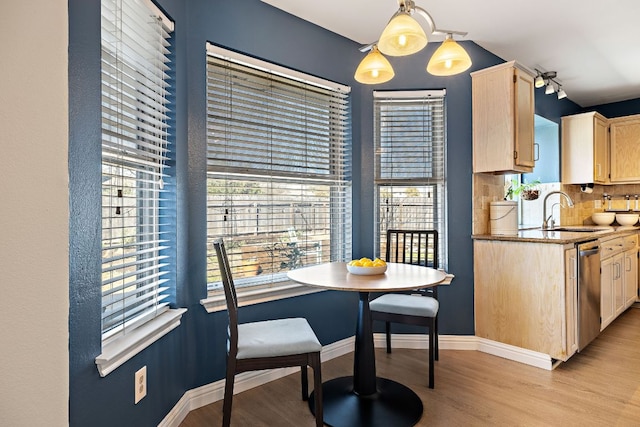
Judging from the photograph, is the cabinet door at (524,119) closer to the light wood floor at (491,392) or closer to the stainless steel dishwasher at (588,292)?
the stainless steel dishwasher at (588,292)

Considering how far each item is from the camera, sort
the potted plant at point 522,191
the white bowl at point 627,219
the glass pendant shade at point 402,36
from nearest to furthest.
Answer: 1. the glass pendant shade at point 402,36
2. the potted plant at point 522,191
3. the white bowl at point 627,219

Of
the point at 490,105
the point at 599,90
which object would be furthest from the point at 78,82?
the point at 599,90

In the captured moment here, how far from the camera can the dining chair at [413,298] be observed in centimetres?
240

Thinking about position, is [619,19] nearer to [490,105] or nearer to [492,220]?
[490,105]

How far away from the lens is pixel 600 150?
4.42 meters

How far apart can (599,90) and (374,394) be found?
439 cm

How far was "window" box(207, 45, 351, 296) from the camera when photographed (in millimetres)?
2316

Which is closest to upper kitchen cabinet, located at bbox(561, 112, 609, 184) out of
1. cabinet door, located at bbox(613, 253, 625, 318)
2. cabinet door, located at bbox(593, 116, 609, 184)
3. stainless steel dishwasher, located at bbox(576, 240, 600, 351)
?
cabinet door, located at bbox(593, 116, 609, 184)

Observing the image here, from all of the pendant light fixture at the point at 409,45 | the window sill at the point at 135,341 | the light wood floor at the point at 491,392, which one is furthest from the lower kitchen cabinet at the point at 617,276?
the window sill at the point at 135,341

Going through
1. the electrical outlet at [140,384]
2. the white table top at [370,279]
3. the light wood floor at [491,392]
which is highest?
the white table top at [370,279]

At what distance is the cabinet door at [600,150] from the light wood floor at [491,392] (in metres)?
2.14

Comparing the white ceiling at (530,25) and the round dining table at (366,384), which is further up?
the white ceiling at (530,25)

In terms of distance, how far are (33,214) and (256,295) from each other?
165cm

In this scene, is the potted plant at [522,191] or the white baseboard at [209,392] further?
the potted plant at [522,191]
